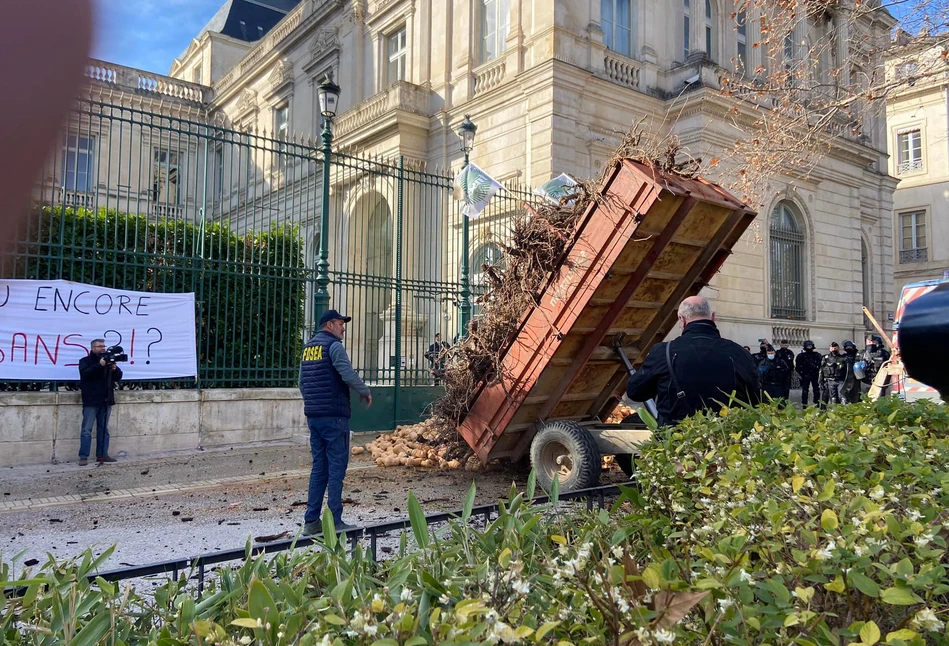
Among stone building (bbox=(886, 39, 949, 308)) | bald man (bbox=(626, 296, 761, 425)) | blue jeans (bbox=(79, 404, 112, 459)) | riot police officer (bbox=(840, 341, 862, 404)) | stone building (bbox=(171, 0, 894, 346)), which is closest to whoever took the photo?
bald man (bbox=(626, 296, 761, 425))

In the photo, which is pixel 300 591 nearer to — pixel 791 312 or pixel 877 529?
pixel 877 529

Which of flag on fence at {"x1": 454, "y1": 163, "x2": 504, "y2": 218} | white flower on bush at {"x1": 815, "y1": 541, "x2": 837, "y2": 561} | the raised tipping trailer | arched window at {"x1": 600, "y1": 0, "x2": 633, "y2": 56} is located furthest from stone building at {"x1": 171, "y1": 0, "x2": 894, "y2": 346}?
white flower on bush at {"x1": 815, "y1": 541, "x2": 837, "y2": 561}

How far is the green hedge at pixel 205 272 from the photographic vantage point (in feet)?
29.1

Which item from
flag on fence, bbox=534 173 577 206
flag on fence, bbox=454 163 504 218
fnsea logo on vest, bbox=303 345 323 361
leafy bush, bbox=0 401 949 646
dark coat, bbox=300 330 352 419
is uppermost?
flag on fence, bbox=454 163 504 218

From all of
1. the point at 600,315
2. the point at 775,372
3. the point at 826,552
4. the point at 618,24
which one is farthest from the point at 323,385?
the point at 618,24

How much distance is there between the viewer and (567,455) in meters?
6.61

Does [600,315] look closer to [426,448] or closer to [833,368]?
[426,448]

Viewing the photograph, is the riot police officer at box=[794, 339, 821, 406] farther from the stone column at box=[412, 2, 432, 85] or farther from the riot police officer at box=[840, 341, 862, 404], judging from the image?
the stone column at box=[412, 2, 432, 85]

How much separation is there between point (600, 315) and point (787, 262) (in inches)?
672

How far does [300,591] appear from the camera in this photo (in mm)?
1769

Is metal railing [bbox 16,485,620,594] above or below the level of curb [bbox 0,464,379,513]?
above

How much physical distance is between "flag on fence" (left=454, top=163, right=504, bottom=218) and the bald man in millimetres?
6905

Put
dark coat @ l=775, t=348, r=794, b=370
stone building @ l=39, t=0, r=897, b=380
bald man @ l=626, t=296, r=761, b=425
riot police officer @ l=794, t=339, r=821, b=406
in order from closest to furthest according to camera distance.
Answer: bald man @ l=626, t=296, r=761, b=425 < stone building @ l=39, t=0, r=897, b=380 < dark coat @ l=775, t=348, r=794, b=370 < riot police officer @ l=794, t=339, r=821, b=406

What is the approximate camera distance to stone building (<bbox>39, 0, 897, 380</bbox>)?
16125 mm
